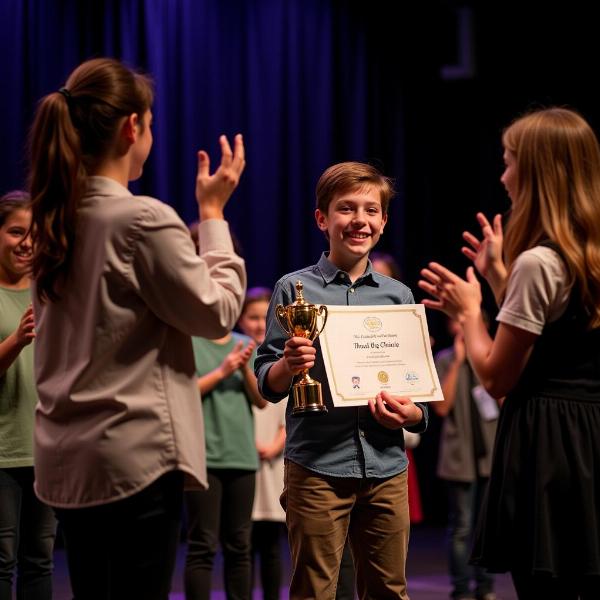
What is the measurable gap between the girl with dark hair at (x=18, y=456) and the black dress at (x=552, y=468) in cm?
159

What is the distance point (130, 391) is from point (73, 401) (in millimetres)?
117

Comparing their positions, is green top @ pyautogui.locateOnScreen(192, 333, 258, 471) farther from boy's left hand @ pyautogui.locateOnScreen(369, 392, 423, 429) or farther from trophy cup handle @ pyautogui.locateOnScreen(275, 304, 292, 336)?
boy's left hand @ pyautogui.locateOnScreen(369, 392, 423, 429)

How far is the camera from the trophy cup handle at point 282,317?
253 cm

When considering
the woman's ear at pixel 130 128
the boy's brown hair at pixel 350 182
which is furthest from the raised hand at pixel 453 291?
the woman's ear at pixel 130 128

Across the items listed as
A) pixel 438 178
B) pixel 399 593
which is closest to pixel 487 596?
pixel 399 593

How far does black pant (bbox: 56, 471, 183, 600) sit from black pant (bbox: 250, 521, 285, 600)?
2206mm

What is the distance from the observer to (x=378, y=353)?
2.64 meters

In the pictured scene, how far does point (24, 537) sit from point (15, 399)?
0.48 m

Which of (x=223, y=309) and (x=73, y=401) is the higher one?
(x=223, y=309)

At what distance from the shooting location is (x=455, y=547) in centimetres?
500

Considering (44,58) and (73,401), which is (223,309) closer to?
(73,401)

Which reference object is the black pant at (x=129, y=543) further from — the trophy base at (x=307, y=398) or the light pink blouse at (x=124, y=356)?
the trophy base at (x=307, y=398)

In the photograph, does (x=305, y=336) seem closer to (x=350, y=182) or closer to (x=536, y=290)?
(x=350, y=182)

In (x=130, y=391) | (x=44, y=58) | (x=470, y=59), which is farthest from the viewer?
(x=470, y=59)
